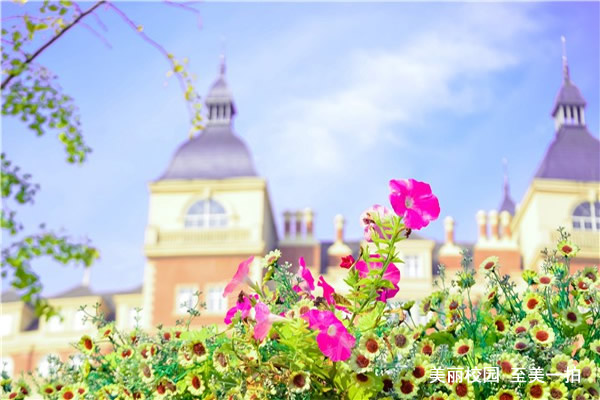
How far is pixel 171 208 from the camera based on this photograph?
2664 centimetres

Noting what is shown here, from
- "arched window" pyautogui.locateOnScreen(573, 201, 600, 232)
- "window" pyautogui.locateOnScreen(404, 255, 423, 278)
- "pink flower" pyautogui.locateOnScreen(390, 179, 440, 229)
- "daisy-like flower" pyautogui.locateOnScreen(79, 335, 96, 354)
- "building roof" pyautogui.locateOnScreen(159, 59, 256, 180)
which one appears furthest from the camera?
"building roof" pyautogui.locateOnScreen(159, 59, 256, 180)

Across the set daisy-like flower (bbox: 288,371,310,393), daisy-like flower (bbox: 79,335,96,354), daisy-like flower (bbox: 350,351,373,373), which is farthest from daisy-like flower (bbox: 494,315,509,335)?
daisy-like flower (bbox: 79,335,96,354)

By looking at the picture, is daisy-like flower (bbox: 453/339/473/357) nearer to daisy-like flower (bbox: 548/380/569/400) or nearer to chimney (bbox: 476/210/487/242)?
daisy-like flower (bbox: 548/380/569/400)

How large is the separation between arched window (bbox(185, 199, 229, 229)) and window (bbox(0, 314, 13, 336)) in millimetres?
9760

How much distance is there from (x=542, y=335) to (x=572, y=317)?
0.11 meters

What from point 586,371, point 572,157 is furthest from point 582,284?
point 572,157

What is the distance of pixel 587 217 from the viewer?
26.3m

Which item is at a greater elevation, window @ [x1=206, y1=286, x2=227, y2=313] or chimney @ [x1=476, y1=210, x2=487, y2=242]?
chimney @ [x1=476, y1=210, x2=487, y2=242]

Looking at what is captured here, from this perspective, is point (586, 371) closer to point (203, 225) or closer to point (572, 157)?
point (203, 225)

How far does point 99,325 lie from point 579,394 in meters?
1.47

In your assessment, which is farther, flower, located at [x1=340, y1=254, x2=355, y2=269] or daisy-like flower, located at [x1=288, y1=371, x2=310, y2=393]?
flower, located at [x1=340, y1=254, x2=355, y2=269]

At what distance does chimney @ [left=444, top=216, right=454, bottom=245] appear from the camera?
27.7 meters

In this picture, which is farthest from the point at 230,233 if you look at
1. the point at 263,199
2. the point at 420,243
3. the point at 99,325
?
the point at 99,325

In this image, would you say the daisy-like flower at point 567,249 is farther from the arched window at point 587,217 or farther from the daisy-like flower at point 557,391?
the arched window at point 587,217
